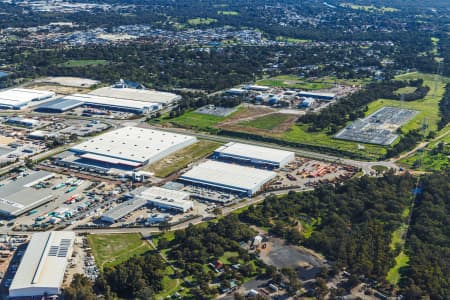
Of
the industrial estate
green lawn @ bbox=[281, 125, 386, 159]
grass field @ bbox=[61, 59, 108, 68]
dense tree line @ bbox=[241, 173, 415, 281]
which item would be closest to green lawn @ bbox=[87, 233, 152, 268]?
the industrial estate

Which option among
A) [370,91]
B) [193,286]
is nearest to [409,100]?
[370,91]

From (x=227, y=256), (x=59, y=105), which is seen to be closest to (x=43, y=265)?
(x=227, y=256)

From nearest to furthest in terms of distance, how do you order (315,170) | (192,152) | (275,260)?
(275,260), (315,170), (192,152)

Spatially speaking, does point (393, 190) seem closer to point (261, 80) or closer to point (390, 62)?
point (261, 80)

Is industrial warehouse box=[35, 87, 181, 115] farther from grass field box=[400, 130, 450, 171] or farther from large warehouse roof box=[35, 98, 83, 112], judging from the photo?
grass field box=[400, 130, 450, 171]

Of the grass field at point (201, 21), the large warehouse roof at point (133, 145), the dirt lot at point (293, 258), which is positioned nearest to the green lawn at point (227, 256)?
the dirt lot at point (293, 258)

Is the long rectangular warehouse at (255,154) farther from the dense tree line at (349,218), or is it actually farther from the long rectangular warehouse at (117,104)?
the long rectangular warehouse at (117,104)

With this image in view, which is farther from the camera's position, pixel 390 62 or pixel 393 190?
pixel 390 62
